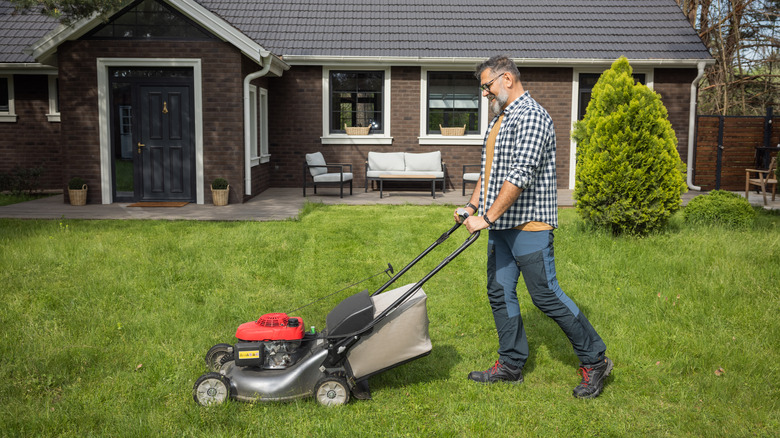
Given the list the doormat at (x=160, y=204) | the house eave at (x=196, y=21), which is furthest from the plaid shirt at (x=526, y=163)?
the doormat at (x=160, y=204)

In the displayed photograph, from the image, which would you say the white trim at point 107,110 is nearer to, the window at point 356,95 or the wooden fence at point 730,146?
the window at point 356,95

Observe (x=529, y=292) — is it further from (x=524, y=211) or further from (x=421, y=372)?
(x=421, y=372)

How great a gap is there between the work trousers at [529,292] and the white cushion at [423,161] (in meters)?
11.0

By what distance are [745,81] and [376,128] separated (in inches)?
494

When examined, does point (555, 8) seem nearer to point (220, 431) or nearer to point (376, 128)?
point (376, 128)

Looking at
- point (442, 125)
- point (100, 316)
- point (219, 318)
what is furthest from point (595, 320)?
point (442, 125)

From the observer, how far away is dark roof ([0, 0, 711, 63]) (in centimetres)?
1562

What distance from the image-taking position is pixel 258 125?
1448cm

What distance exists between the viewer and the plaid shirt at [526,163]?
3.90 m

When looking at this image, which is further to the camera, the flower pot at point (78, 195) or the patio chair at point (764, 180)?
the patio chair at point (764, 180)

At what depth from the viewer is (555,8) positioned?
56.6 ft

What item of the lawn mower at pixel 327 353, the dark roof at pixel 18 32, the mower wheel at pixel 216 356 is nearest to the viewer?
the lawn mower at pixel 327 353

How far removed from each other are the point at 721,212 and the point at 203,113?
8.63 meters

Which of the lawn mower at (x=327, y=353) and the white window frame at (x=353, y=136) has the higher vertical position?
the white window frame at (x=353, y=136)
